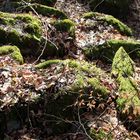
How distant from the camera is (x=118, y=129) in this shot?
625cm

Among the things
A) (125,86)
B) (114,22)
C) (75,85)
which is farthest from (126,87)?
(114,22)

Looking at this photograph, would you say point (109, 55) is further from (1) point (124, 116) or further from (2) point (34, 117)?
(2) point (34, 117)

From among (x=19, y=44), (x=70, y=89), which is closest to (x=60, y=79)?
(x=70, y=89)

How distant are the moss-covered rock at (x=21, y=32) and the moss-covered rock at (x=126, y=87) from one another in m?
2.24

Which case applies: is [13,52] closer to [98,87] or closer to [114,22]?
[98,87]

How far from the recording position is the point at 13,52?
8.25 meters

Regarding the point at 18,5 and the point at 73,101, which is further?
the point at 18,5

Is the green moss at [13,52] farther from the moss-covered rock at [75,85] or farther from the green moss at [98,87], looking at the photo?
the green moss at [98,87]

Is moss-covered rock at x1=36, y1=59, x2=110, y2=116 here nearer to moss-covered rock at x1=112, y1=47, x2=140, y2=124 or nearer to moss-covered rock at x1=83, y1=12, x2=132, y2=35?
moss-covered rock at x1=112, y1=47, x2=140, y2=124

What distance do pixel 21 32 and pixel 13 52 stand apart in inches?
42.7

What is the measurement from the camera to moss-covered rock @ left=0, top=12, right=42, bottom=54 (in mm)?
9008

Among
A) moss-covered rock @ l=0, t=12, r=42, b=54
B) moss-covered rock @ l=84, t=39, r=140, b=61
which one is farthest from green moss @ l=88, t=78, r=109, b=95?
moss-covered rock @ l=0, t=12, r=42, b=54

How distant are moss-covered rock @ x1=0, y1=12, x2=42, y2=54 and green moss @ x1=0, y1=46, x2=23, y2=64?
685 mm

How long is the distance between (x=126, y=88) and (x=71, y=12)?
16.7ft
